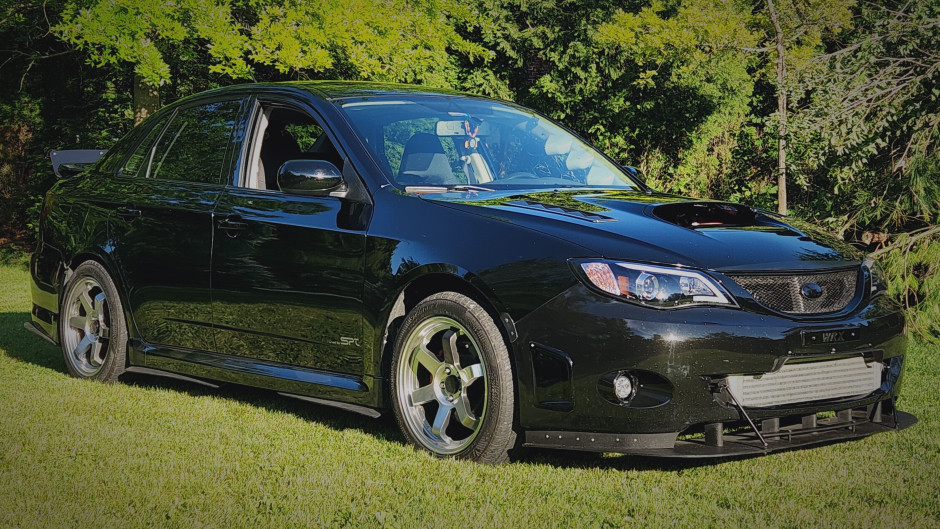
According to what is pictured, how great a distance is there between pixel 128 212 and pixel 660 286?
3631 mm

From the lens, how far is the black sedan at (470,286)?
4309mm

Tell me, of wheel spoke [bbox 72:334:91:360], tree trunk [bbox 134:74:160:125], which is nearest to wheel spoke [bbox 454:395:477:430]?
wheel spoke [bbox 72:334:91:360]

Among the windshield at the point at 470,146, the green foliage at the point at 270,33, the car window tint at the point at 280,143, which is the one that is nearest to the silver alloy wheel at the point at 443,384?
the windshield at the point at 470,146

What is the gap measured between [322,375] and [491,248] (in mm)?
1244

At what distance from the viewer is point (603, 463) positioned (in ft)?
15.8

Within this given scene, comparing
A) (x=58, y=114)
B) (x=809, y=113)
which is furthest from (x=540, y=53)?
(x=809, y=113)

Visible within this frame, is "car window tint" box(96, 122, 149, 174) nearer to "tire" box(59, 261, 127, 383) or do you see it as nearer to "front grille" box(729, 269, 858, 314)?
"tire" box(59, 261, 127, 383)

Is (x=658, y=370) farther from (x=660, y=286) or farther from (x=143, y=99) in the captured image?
(x=143, y=99)

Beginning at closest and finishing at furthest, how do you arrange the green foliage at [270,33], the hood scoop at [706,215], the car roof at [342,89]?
the hood scoop at [706,215] → the car roof at [342,89] → the green foliage at [270,33]

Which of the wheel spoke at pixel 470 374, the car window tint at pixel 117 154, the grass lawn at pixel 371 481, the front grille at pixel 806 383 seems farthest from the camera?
the car window tint at pixel 117 154

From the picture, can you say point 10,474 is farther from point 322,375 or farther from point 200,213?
point 200,213

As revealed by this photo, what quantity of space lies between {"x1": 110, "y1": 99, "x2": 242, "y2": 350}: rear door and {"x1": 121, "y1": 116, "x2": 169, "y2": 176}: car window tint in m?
0.02

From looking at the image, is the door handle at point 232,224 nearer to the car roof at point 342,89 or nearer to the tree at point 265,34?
the car roof at point 342,89

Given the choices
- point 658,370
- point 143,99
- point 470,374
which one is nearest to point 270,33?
point 143,99
